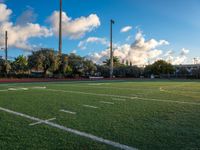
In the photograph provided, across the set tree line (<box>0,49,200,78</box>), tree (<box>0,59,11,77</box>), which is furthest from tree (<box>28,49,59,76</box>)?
tree (<box>0,59,11,77</box>)

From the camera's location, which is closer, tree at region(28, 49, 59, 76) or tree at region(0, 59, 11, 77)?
tree at region(0, 59, 11, 77)

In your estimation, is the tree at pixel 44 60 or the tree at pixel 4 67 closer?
the tree at pixel 4 67

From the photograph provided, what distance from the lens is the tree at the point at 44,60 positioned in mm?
32875

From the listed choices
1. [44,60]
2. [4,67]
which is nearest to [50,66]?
[44,60]

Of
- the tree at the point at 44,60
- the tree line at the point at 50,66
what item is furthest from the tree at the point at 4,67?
the tree at the point at 44,60

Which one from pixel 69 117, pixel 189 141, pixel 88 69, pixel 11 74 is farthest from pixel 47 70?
pixel 189 141

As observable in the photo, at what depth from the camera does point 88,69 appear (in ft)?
143

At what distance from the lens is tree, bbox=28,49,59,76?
32.9m

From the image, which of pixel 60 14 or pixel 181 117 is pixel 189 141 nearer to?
pixel 181 117

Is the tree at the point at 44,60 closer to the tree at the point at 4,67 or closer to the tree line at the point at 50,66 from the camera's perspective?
the tree line at the point at 50,66

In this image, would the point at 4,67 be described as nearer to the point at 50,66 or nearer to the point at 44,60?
the point at 44,60

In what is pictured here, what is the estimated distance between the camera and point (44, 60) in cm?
3338

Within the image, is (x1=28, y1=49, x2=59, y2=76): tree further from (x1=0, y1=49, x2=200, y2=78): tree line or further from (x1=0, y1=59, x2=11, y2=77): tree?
(x1=0, y1=59, x2=11, y2=77): tree

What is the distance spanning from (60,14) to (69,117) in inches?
1557
